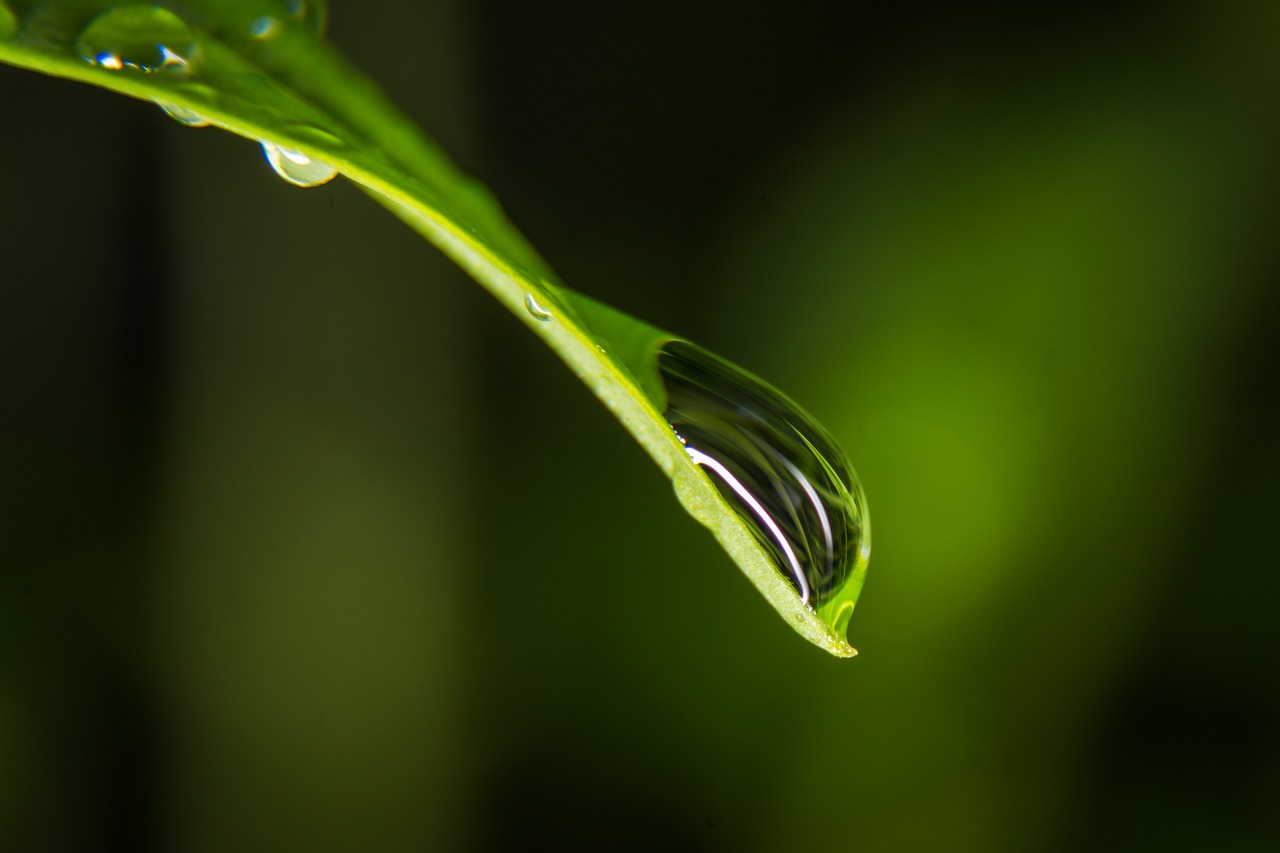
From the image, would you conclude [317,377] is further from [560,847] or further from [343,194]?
[560,847]

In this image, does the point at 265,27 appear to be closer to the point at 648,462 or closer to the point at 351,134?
the point at 351,134

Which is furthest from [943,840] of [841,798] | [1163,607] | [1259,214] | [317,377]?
[317,377]

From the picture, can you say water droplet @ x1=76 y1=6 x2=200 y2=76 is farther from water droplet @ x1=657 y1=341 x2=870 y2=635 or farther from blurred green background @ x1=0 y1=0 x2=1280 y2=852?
blurred green background @ x1=0 y1=0 x2=1280 y2=852

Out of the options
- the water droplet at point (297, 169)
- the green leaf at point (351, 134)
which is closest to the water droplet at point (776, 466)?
the green leaf at point (351, 134)

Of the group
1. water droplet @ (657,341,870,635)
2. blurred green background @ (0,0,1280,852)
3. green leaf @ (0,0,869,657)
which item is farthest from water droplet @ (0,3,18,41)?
blurred green background @ (0,0,1280,852)

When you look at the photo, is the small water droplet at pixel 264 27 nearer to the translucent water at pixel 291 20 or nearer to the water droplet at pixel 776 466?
the translucent water at pixel 291 20

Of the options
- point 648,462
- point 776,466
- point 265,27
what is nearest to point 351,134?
point 265,27

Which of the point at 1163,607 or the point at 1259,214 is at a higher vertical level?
the point at 1259,214
